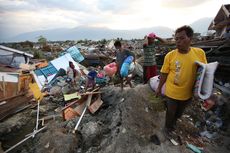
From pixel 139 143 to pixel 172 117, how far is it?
27.7 inches

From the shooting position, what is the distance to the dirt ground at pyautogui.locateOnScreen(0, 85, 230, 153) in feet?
10.9

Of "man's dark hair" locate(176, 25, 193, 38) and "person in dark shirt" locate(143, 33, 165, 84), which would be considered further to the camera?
"person in dark shirt" locate(143, 33, 165, 84)

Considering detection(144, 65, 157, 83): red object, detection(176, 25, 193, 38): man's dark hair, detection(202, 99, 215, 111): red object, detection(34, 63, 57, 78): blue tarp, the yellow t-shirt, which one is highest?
detection(176, 25, 193, 38): man's dark hair

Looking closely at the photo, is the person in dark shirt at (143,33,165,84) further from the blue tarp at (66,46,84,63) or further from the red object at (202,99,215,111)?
the blue tarp at (66,46,84,63)

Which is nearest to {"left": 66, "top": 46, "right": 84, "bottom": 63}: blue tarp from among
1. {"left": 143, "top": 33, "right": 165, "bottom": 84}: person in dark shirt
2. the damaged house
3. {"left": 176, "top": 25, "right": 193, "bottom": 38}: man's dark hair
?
the damaged house

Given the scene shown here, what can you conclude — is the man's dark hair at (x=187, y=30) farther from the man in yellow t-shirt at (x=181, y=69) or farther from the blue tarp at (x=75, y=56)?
the blue tarp at (x=75, y=56)

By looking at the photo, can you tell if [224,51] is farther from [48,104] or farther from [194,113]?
[48,104]

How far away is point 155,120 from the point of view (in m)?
3.89

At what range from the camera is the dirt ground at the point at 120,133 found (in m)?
3.31

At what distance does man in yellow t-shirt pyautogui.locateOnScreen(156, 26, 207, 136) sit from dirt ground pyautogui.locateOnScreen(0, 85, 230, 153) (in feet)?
2.68

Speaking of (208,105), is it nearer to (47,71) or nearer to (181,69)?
(181,69)

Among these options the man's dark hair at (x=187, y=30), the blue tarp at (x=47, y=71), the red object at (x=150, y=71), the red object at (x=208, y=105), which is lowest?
the blue tarp at (x=47, y=71)

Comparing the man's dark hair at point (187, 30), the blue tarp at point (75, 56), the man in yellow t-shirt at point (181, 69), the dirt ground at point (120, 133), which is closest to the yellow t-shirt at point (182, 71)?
the man in yellow t-shirt at point (181, 69)

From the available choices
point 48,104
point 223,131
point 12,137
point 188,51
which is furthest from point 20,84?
point 223,131
